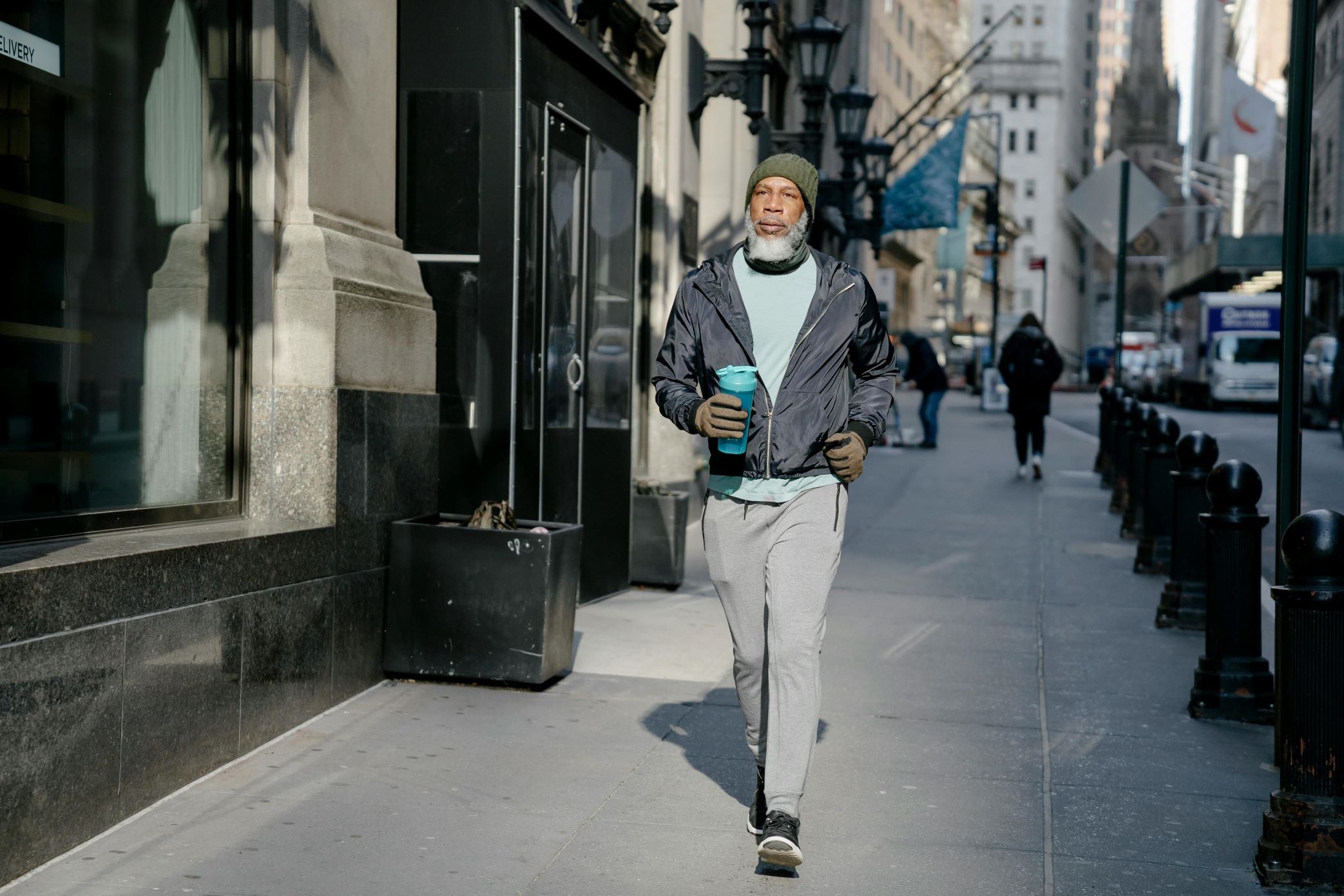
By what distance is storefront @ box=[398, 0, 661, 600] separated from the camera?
7.33 meters

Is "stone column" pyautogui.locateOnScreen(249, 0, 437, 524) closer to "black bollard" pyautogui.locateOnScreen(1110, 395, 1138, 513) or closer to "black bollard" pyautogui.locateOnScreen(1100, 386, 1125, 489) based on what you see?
"black bollard" pyautogui.locateOnScreen(1110, 395, 1138, 513)

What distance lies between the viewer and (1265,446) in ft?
77.5

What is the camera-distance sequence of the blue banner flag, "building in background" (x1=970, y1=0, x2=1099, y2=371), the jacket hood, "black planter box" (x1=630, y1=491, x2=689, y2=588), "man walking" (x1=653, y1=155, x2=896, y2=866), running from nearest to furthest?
"man walking" (x1=653, y1=155, x2=896, y2=866) < the jacket hood < "black planter box" (x1=630, y1=491, x2=689, y2=588) < the blue banner flag < "building in background" (x1=970, y1=0, x2=1099, y2=371)

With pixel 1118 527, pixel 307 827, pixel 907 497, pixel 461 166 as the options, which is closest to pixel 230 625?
pixel 307 827

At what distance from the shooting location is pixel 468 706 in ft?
20.7

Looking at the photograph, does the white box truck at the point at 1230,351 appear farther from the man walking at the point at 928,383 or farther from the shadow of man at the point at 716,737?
the shadow of man at the point at 716,737

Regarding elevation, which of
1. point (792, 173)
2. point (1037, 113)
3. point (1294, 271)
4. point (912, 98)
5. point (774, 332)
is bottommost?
point (774, 332)

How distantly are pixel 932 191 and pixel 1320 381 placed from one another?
34.1 ft

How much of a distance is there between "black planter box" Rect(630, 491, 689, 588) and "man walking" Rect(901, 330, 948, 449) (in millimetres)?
12845

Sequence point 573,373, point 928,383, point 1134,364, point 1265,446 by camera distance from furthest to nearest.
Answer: point 1134,364, point 1265,446, point 928,383, point 573,373

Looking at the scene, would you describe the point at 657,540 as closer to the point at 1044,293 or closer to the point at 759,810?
the point at 759,810

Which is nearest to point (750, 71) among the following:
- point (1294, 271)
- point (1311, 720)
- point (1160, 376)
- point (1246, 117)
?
point (1294, 271)

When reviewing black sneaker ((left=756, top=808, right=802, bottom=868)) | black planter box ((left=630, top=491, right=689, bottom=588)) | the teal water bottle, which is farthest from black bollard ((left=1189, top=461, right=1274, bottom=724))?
black planter box ((left=630, top=491, right=689, bottom=588))

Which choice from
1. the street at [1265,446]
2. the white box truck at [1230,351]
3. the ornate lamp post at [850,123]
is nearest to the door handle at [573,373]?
the street at [1265,446]
